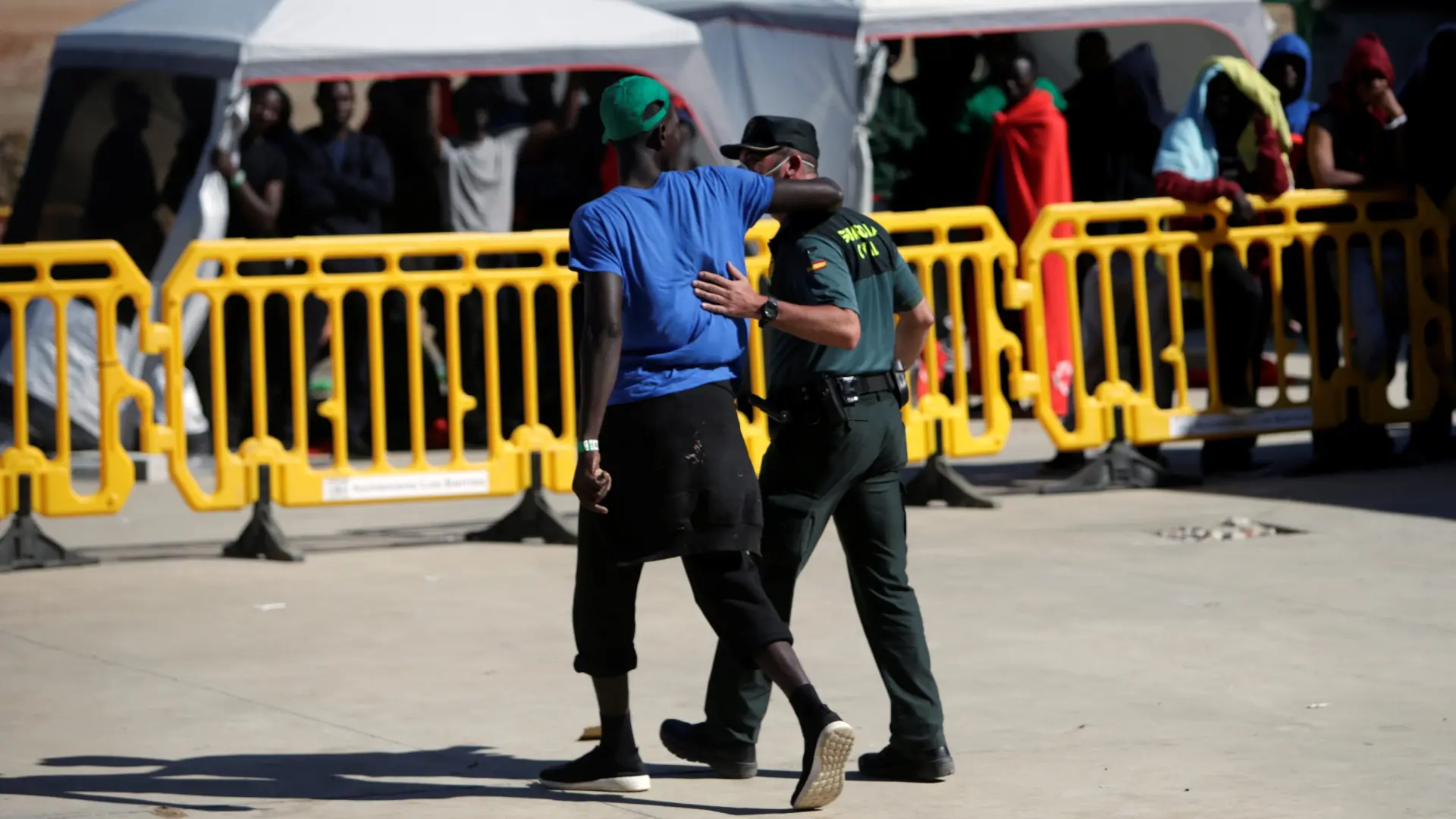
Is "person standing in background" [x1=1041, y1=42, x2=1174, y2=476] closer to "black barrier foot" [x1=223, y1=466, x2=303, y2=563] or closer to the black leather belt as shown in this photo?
"black barrier foot" [x1=223, y1=466, x2=303, y2=563]

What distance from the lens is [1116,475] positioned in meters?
11.2

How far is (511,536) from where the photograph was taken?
10406 mm

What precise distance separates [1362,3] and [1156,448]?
9.33 metres

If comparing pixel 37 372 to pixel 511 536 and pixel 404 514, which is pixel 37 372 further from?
pixel 511 536

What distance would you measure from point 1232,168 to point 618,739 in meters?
6.69

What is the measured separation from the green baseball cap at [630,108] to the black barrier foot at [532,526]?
4.80m

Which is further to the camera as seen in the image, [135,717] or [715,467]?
[135,717]

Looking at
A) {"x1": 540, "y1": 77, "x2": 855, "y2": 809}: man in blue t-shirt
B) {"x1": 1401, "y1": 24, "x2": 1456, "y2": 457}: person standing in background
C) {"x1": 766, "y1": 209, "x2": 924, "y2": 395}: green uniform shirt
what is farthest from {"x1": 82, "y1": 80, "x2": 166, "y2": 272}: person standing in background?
{"x1": 540, "y1": 77, "x2": 855, "y2": 809}: man in blue t-shirt

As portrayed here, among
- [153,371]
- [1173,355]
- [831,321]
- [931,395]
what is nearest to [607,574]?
[831,321]

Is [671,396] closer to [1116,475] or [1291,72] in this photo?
[1116,475]

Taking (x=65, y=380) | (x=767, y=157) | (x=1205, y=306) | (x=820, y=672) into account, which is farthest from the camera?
(x=1205, y=306)

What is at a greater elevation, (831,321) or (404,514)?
(831,321)

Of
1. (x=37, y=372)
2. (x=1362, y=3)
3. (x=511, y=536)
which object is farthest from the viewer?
(x=1362, y=3)

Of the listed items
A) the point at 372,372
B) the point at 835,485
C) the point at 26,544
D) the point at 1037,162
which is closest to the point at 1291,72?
the point at 1037,162
